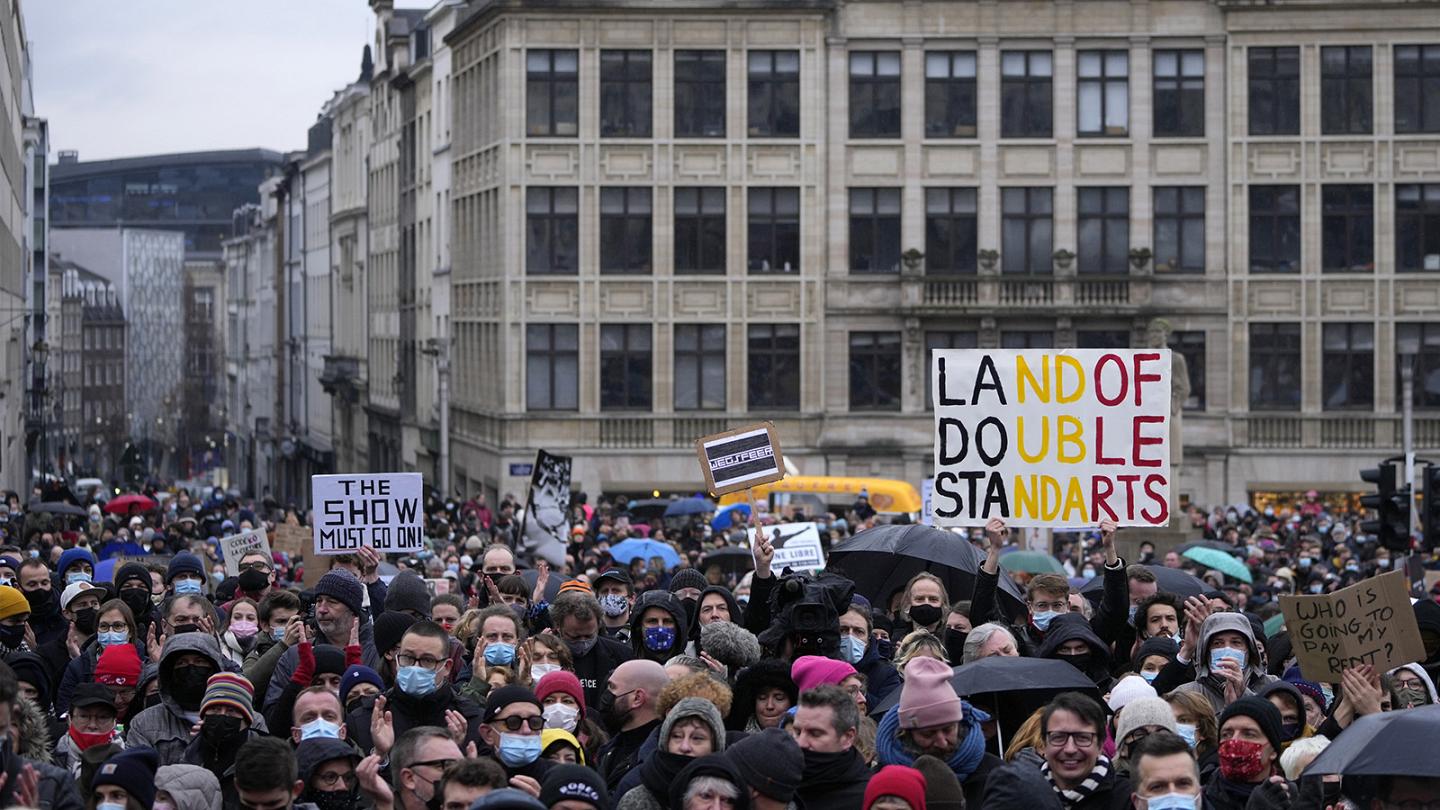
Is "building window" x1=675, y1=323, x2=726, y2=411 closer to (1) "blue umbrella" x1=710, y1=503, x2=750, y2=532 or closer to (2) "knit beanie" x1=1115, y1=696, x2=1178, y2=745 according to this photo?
(1) "blue umbrella" x1=710, y1=503, x2=750, y2=532

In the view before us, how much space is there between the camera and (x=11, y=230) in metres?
62.7

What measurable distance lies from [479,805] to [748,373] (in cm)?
4296

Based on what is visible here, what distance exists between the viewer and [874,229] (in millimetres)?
50938

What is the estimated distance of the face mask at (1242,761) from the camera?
9.53 m

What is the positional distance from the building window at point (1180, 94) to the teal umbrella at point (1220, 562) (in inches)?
1011

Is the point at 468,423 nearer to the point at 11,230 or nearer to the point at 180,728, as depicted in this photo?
the point at 11,230

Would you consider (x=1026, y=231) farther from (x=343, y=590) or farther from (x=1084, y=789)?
(x=1084, y=789)

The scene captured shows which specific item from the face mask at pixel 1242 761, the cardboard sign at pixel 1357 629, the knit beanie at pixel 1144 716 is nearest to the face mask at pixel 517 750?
the knit beanie at pixel 1144 716

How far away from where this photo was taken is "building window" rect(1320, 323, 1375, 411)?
50.2m

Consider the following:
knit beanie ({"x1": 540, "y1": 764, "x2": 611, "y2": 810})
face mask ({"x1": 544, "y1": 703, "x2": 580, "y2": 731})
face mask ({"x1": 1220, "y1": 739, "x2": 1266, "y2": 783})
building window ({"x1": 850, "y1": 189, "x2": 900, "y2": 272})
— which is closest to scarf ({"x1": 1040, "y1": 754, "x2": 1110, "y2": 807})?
face mask ({"x1": 1220, "y1": 739, "x2": 1266, "y2": 783})

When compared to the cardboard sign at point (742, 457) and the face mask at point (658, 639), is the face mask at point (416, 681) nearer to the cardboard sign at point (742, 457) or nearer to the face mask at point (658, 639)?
the face mask at point (658, 639)

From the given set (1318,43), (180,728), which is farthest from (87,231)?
(180,728)

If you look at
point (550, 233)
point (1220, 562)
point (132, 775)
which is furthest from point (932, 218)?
point (132, 775)

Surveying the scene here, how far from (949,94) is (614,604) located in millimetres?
37039
